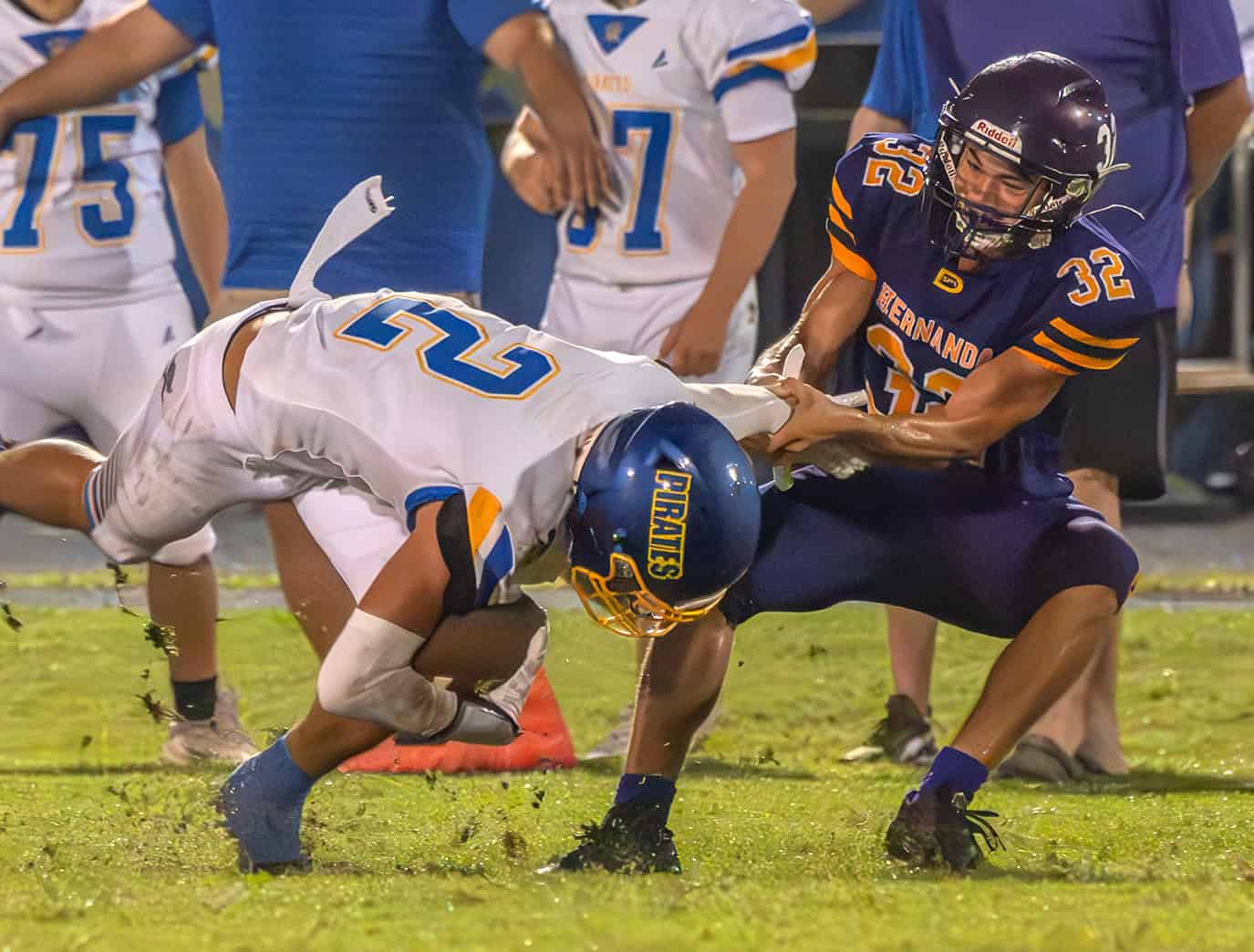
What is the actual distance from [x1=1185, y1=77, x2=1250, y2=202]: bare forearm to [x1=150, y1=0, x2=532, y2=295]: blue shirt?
4.80 feet

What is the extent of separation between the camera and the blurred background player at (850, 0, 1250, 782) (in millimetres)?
4438

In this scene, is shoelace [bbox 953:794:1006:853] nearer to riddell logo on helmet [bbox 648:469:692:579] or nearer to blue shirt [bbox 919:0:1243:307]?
riddell logo on helmet [bbox 648:469:692:579]

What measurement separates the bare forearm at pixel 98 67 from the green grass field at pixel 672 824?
137 centimetres

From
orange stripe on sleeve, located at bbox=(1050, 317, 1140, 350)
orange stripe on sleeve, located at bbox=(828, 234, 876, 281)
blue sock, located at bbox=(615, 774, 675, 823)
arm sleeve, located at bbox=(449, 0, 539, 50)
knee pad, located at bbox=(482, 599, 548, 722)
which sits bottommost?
blue sock, located at bbox=(615, 774, 675, 823)

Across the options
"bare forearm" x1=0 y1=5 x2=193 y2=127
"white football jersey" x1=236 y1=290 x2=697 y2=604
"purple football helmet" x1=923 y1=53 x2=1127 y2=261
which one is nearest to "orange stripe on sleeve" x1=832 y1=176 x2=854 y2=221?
"purple football helmet" x1=923 y1=53 x2=1127 y2=261

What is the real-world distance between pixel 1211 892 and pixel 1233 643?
9.21 ft

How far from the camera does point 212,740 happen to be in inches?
177

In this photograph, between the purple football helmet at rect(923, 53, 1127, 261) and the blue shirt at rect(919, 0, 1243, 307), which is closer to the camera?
the purple football helmet at rect(923, 53, 1127, 261)

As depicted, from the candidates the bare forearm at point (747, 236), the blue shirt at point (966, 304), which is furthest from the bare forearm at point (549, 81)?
the blue shirt at point (966, 304)

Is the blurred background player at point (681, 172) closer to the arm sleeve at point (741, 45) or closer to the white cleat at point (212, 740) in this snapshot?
the arm sleeve at point (741, 45)

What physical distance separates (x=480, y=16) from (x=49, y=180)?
3.56 feet

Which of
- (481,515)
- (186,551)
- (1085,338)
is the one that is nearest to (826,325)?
(1085,338)

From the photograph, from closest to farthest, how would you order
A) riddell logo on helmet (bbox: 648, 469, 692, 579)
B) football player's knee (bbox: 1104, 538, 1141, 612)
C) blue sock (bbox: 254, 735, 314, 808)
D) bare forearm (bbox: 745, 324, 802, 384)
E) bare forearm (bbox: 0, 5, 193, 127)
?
riddell logo on helmet (bbox: 648, 469, 692, 579) → blue sock (bbox: 254, 735, 314, 808) → football player's knee (bbox: 1104, 538, 1141, 612) → bare forearm (bbox: 745, 324, 802, 384) → bare forearm (bbox: 0, 5, 193, 127)

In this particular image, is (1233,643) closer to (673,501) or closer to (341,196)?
(341,196)
